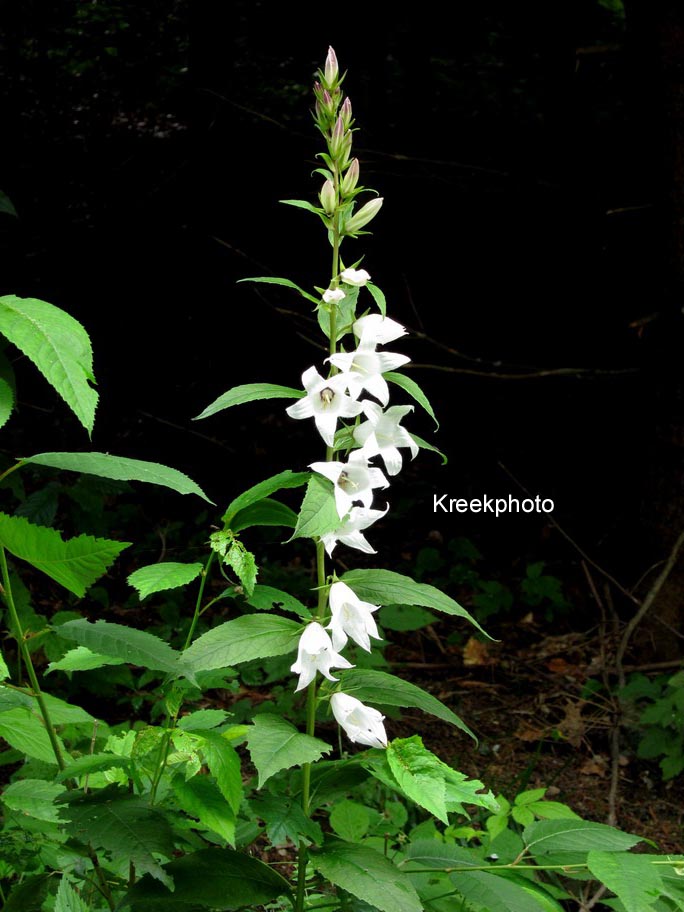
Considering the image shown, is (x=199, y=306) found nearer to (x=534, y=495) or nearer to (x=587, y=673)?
(x=534, y=495)

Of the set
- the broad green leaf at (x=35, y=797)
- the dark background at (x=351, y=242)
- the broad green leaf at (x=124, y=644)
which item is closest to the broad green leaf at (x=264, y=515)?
the broad green leaf at (x=124, y=644)

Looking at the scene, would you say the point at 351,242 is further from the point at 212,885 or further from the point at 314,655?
the point at 212,885

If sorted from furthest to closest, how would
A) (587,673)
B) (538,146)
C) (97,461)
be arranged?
(538,146) → (587,673) → (97,461)

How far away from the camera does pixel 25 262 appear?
5.21m

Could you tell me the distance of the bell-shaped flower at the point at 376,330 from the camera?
131 centimetres

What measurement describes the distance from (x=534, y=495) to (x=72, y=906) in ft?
13.8

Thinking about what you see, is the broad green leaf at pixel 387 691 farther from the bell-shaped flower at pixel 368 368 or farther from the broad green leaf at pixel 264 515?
the bell-shaped flower at pixel 368 368

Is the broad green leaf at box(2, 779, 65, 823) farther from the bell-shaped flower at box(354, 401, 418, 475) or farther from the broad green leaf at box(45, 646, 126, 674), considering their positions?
the bell-shaped flower at box(354, 401, 418, 475)

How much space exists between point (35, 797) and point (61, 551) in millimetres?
634

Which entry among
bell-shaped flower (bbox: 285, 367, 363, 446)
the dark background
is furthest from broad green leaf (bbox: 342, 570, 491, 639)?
the dark background

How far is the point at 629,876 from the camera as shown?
127 centimetres

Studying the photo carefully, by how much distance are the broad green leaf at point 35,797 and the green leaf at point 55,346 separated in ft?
2.67

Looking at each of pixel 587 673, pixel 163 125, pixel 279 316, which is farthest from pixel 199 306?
pixel 587 673

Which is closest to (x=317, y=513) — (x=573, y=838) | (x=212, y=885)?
(x=212, y=885)
